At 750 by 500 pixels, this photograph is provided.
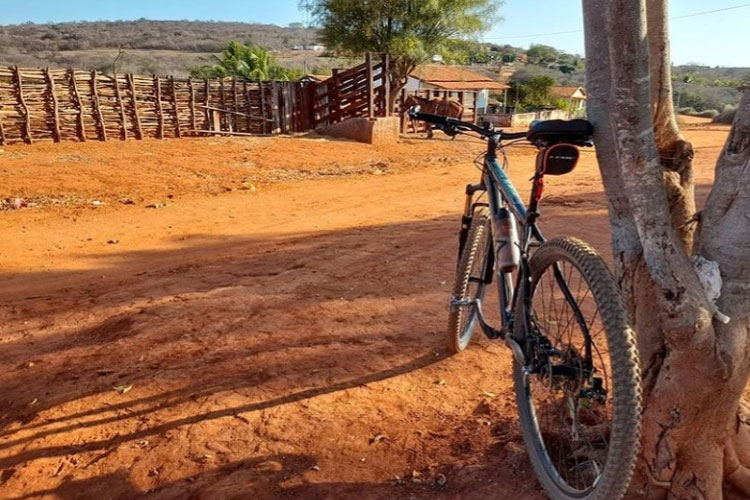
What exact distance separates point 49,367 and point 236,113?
51.0 ft

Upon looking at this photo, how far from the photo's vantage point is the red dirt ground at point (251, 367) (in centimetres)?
241

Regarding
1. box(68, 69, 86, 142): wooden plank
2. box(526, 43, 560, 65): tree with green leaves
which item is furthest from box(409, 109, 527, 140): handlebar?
box(526, 43, 560, 65): tree with green leaves

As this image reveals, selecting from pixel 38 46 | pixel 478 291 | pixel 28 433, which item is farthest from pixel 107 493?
pixel 38 46

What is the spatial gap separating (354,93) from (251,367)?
16324mm

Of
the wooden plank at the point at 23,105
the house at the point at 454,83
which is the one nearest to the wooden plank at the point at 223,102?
the wooden plank at the point at 23,105

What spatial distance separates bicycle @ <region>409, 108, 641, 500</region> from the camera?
167 cm

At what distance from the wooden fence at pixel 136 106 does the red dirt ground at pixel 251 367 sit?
7.62m

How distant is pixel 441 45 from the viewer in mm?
23797

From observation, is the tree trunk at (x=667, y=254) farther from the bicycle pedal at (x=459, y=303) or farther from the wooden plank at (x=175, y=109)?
the wooden plank at (x=175, y=109)

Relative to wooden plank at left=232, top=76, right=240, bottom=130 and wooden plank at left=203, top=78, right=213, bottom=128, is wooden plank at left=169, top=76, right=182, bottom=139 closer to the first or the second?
wooden plank at left=203, top=78, right=213, bottom=128

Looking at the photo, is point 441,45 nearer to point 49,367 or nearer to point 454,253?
point 454,253

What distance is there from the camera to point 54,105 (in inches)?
544

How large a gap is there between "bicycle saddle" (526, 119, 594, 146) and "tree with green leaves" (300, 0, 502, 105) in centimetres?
2169

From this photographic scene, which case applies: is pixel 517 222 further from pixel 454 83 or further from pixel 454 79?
pixel 454 79
